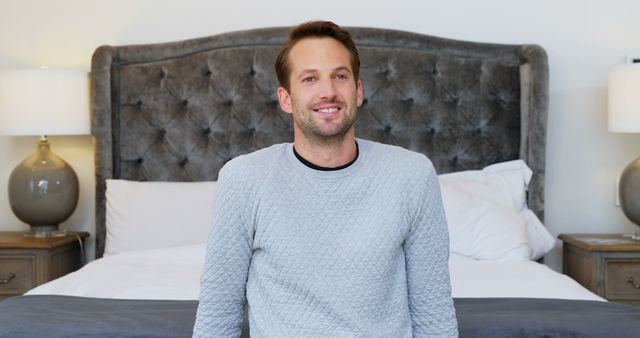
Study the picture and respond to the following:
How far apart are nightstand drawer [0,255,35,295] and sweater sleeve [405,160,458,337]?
1991 mm

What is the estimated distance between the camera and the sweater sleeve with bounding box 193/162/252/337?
1.57m

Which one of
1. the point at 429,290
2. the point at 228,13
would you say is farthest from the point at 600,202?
the point at 429,290

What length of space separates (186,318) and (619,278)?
1.81 m

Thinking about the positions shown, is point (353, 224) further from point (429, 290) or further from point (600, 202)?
point (600, 202)

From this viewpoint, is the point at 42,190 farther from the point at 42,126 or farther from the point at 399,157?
the point at 399,157

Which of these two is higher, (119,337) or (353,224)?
(353,224)

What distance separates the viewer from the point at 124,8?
11.6 feet

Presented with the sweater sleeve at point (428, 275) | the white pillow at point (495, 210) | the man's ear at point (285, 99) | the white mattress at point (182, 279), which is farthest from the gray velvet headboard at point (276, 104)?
the sweater sleeve at point (428, 275)

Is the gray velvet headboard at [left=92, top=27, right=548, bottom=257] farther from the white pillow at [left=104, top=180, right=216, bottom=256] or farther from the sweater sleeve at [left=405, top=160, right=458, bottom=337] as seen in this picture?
the sweater sleeve at [left=405, top=160, right=458, bottom=337]

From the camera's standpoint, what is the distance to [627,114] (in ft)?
10.3

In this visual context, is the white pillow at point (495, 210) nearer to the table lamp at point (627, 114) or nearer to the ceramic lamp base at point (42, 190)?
the table lamp at point (627, 114)

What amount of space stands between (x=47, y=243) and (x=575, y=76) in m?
2.28

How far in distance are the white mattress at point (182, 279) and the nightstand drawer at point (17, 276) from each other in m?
0.38

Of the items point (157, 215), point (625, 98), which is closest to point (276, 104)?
point (157, 215)
